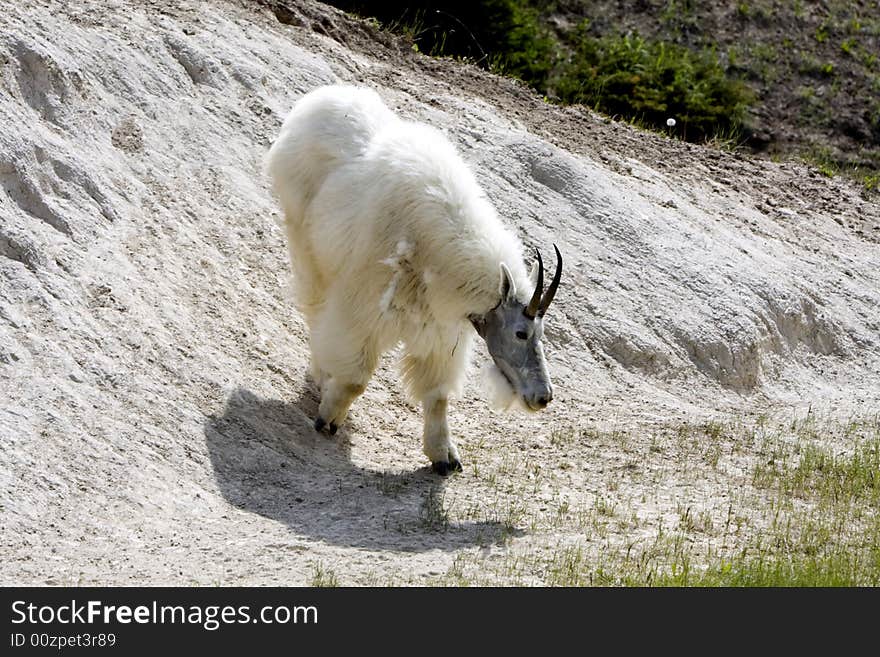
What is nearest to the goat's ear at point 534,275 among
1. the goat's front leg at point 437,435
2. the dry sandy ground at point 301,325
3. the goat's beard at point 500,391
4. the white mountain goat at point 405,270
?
the white mountain goat at point 405,270

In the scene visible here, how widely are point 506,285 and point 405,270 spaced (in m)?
0.78

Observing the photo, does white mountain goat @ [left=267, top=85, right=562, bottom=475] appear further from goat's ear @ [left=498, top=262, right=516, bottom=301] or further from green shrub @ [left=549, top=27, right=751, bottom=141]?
green shrub @ [left=549, top=27, right=751, bottom=141]

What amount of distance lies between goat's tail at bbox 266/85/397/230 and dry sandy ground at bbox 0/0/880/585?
45.8 inches

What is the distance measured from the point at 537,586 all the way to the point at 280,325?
4680 mm

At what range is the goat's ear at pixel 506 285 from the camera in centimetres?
861

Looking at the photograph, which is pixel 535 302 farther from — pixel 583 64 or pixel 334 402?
pixel 583 64

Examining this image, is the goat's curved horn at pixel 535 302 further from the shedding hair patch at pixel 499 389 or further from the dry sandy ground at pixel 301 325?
the dry sandy ground at pixel 301 325

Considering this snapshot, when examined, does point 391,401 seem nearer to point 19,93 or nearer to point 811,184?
point 19,93

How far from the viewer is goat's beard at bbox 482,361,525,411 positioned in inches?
346

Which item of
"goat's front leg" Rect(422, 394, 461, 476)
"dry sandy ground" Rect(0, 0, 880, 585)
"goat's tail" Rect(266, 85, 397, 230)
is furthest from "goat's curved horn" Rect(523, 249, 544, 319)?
"goat's tail" Rect(266, 85, 397, 230)

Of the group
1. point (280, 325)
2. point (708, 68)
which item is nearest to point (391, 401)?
point (280, 325)

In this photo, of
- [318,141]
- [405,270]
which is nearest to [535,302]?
[405,270]

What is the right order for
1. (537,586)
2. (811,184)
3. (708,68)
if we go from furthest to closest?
(708,68) → (811,184) → (537,586)
